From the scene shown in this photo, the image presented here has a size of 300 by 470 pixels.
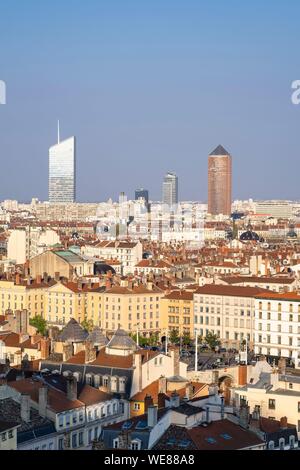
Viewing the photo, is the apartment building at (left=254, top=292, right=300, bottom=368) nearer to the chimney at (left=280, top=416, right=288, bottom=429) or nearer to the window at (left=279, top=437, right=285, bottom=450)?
the chimney at (left=280, top=416, right=288, bottom=429)

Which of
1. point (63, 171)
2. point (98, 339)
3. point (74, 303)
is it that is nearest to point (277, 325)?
point (74, 303)

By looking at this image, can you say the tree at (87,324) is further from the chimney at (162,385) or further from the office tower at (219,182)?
the office tower at (219,182)

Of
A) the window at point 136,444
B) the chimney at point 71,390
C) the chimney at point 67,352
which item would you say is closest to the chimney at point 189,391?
the chimney at point 71,390

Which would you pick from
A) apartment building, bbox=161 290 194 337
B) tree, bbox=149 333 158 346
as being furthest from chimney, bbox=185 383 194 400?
apartment building, bbox=161 290 194 337

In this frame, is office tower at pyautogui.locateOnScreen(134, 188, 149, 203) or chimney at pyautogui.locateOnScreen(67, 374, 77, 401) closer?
chimney at pyautogui.locateOnScreen(67, 374, 77, 401)

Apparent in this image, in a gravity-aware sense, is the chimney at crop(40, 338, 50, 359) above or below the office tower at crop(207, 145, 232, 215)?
below

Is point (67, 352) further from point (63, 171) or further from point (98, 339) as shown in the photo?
point (63, 171)
